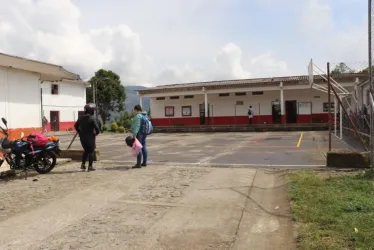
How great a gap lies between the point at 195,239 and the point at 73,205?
2.32 metres

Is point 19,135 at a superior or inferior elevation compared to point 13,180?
superior

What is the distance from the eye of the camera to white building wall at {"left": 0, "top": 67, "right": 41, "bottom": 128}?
9.29 metres

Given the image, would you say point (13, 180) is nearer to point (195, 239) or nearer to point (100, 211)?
point (100, 211)

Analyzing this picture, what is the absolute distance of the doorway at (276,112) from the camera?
32.2m

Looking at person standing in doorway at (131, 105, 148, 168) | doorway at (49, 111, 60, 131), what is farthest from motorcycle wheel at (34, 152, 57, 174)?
doorway at (49, 111, 60, 131)

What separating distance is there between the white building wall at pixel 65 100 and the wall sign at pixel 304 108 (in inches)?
854

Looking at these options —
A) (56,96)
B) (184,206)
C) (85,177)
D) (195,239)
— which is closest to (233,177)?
(184,206)

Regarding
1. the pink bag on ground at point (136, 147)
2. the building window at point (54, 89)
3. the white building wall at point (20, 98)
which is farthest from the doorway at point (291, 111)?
the pink bag on ground at point (136, 147)

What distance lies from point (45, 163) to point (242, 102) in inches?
1040

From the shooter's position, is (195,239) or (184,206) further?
(184,206)

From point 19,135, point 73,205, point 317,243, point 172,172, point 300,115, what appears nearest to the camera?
point 317,243

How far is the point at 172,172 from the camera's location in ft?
27.3

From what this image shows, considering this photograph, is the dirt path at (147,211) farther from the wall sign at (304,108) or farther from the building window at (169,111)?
the building window at (169,111)

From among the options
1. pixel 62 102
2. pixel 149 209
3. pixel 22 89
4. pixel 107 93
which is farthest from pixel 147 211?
pixel 107 93
